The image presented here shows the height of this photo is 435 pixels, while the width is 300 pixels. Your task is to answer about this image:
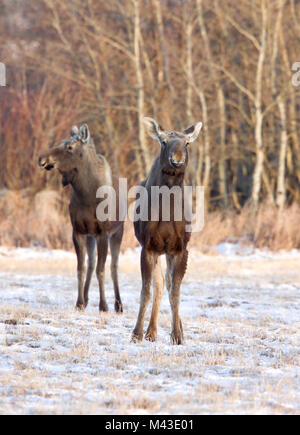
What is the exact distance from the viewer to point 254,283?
1416 centimetres

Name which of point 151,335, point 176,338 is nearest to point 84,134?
point 151,335

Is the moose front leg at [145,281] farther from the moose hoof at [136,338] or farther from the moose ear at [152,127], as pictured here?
the moose ear at [152,127]

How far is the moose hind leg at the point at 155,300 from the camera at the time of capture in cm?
767

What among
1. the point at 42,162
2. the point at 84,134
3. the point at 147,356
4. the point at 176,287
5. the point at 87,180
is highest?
the point at 84,134

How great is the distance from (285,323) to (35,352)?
12.2 feet

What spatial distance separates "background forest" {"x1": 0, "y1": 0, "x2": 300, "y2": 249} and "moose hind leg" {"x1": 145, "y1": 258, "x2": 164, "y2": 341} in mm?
11527

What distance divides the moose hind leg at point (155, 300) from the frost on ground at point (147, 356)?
0.76ft

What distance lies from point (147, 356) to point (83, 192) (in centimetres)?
367

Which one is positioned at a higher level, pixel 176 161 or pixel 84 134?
pixel 84 134

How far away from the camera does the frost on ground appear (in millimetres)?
5215

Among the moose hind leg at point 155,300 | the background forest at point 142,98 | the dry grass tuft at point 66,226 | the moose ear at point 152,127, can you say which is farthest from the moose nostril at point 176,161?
the background forest at point 142,98

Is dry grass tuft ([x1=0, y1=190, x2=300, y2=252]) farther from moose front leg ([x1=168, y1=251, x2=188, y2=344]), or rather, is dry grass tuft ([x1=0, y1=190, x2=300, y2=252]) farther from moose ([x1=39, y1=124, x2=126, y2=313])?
moose front leg ([x1=168, y1=251, x2=188, y2=344])

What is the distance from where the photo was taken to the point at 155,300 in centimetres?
777

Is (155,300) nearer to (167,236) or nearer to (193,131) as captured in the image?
(167,236)
